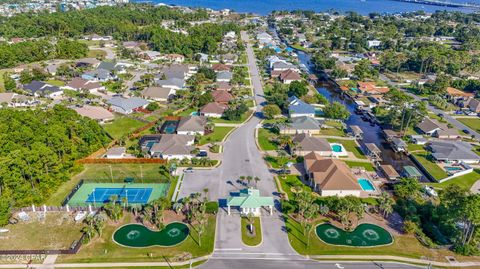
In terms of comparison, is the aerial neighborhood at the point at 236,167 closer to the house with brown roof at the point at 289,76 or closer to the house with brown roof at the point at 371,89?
the house with brown roof at the point at 371,89

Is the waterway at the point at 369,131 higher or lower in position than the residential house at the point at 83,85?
lower

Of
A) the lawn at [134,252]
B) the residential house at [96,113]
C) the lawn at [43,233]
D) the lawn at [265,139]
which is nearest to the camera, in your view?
the lawn at [134,252]

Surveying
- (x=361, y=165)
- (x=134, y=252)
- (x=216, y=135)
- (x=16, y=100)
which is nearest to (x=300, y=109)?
(x=216, y=135)

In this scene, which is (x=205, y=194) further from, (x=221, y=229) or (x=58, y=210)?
(x=58, y=210)

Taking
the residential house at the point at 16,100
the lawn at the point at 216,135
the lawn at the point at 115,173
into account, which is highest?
the residential house at the point at 16,100

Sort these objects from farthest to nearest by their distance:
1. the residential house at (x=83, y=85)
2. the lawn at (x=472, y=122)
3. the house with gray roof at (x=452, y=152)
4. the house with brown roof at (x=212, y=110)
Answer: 1. the residential house at (x=83, y=85)
2. the house with brown roof at (x=212, y=110)
3. the lawn at (x=472, y=122)
4. the house with gray roof at (x=452, y=152)

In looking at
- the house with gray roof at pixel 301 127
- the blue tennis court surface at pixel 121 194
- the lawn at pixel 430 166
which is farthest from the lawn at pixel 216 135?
the lawn at pixel 430 166

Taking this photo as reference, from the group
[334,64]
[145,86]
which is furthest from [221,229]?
[334,64]

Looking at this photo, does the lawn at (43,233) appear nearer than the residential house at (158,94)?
Yes
